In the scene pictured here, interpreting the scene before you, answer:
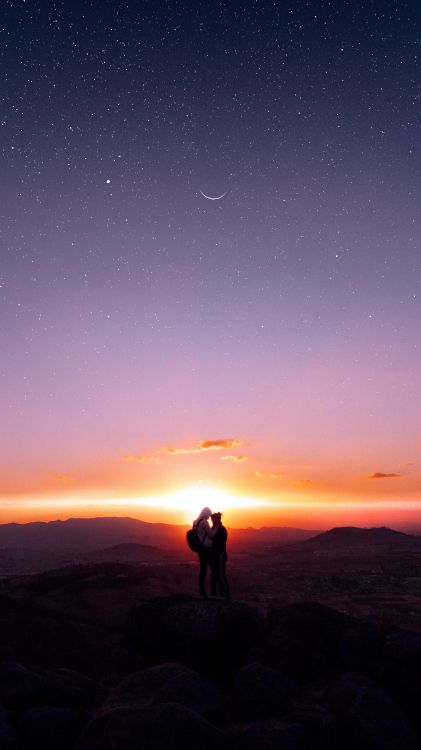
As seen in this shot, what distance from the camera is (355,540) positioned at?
83688 mm

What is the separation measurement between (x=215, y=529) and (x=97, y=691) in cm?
493

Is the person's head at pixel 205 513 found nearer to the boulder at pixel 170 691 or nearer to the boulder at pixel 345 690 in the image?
the boulder at pixel 170 691

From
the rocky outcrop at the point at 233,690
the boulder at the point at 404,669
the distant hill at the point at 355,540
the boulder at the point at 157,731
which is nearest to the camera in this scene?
the boulder at the point at 157,731

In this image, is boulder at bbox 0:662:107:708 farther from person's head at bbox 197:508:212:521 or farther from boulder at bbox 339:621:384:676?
boulder at bbox 339:621:384:676

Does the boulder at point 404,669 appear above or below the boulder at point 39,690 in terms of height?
above

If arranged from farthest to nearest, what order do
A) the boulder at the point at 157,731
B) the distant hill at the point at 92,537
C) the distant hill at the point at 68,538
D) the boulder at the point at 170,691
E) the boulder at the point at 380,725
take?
the distant hill at the point at 68,538
the distant hill at the point at 92,537
the boulder at the point at 170,691
the boulder at the point at 380,725
the boulder at the point at 157,731

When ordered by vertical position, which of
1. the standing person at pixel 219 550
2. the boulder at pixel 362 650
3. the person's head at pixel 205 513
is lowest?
the boulder at pixel 362 650

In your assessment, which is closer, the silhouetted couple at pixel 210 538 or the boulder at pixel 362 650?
the boulder at pixel 362 650

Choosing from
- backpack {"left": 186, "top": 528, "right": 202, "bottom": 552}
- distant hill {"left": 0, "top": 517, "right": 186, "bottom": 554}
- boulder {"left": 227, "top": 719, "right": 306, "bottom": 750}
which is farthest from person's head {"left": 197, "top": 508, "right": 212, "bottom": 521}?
distant hill {"left": 0, "top": 517, "right": 186, "bottom": 554}

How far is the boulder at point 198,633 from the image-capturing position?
12180mm

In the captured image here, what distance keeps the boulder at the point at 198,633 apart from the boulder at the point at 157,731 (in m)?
3.32

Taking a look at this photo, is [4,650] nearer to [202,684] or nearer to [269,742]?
[202,684]

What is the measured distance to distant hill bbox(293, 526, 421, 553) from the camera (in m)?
76.6

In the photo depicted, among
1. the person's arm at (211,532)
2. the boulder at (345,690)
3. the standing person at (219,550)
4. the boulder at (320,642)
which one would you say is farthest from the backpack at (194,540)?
the boulder at (345,690)
